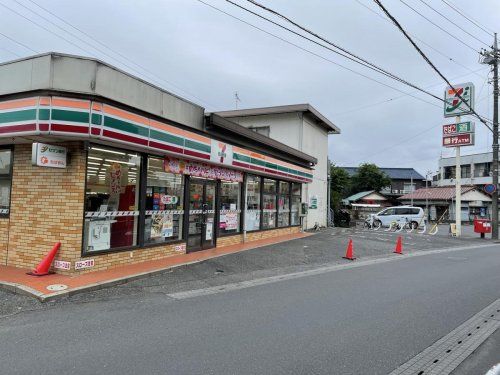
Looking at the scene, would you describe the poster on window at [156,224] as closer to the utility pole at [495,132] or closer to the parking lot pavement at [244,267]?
→ the parking lot pavement at [244,267]

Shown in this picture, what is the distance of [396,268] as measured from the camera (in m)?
11.9

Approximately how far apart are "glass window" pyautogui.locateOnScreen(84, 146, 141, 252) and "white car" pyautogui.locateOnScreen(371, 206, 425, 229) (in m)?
25.5

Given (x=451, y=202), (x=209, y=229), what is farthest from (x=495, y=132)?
(x=451, y=202)

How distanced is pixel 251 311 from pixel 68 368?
3088 mm

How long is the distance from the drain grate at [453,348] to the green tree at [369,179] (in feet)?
191

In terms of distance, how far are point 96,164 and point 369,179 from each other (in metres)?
58.6

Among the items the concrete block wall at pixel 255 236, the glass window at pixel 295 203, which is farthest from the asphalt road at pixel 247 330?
the glass window at pixel 295 203

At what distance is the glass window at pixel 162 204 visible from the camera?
1041 cm

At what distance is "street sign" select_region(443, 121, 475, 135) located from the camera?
82.9 ft

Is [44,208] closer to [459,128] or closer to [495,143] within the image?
[459,128]

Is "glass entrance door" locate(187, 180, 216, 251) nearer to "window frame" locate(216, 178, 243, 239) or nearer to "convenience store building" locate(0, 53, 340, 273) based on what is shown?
"convenience store building" locate(0, 53, 340, 273)

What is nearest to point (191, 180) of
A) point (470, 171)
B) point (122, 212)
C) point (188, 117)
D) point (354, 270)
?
point (188, 117)

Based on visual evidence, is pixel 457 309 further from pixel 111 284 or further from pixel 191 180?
pixel 191 180

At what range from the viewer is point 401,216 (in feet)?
102
